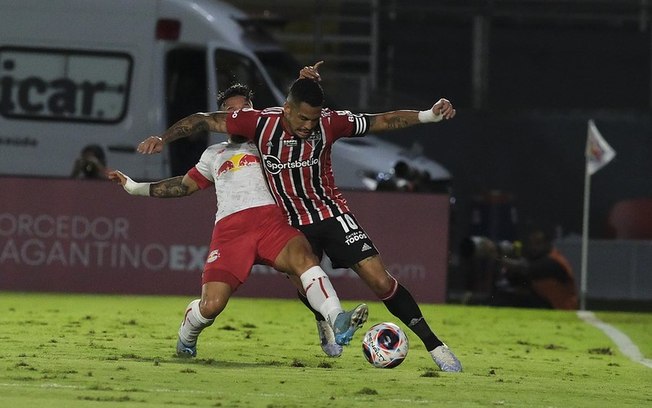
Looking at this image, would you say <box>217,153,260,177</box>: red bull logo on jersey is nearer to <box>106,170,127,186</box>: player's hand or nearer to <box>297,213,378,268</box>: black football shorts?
<box>297,213,378,268</box>: black football shorts

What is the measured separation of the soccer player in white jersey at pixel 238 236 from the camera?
1020 centimetres

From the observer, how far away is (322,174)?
10.4 meters

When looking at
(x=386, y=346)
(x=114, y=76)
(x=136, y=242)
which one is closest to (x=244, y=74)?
(x=114, y=76)

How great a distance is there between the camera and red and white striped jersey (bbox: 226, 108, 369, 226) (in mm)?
10211

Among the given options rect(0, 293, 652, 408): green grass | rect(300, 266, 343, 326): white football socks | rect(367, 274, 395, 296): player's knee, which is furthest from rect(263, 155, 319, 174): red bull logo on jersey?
rect(0, 293, 652, 408): green grass

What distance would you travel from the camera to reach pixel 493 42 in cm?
2444

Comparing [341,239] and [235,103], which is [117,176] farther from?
[341,239]

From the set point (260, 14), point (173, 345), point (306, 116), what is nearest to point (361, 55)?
point (260, 14)

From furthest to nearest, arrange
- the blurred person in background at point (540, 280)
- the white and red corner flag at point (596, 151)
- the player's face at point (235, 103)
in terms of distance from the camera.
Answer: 1. the white and red corner flag at point (596, 151)
2. the blurred person in background at point (540, 280)
3. the player's face at point (235, 103)

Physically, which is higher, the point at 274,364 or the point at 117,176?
the point at 117,176

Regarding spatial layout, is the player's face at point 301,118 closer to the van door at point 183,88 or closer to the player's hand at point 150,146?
the player's hand at point 150,146

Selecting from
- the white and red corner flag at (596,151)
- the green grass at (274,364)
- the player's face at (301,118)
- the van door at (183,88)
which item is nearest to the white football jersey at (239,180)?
the player's face at (301,118)

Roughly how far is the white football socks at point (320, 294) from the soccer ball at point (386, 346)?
29 centimetres

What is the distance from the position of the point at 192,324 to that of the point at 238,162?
3.65 ft
